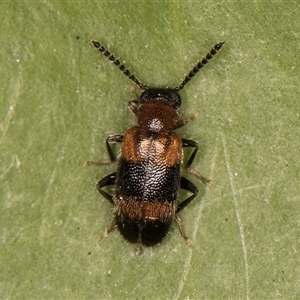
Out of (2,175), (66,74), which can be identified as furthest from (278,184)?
(2,175)

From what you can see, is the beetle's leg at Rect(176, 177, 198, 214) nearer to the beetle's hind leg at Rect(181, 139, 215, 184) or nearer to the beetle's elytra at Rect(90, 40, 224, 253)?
the beetle's elytra at Rect(90, 40, 224, 253)

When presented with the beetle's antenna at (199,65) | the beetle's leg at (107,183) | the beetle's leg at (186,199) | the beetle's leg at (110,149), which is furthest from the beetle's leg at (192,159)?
the beetle's leg at (107,183)

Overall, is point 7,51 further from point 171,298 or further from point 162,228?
point 171,298

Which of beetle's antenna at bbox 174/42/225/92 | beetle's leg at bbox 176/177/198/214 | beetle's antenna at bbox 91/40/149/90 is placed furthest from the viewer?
beetle's leg at bbox 176/177/198/214

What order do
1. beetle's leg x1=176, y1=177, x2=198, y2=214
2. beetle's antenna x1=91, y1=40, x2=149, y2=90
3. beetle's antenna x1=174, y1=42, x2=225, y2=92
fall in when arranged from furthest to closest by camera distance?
beetle's leg x1=176, y1=177, x2=198, y2=214 < beetle's antenna x1=91, y1=40, x2=149, y2=90 < beetle's antenna x1=174, y1=42, x2=225, y2=92

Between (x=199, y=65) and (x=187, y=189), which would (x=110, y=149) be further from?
(x=199, y=65)

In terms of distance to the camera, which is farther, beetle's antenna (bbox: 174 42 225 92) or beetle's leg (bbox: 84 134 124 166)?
beetle's leg (bbox: 84 134 124 166)

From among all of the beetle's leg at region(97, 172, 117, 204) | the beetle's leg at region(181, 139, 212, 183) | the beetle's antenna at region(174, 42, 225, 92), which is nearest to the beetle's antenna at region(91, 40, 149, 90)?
the beetle's antenna at region(174, 42, 225, 92)

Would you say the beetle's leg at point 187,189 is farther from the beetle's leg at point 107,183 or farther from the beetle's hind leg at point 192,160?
the beetle's leg at point 107,183
